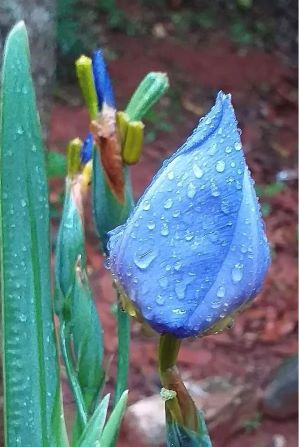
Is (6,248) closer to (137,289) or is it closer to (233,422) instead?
(137,289)

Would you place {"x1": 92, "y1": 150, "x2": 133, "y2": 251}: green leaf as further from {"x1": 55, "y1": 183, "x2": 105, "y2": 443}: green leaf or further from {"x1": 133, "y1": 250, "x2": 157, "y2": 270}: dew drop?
{"x1": 133, "y1": 250, "x2": 157, "y2": 270}: dew drop

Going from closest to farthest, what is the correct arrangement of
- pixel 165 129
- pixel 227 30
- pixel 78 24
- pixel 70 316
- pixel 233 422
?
pixel 70 316
pixel 233 422
pixel 165 129
pixel 78 24
pixel 227 30

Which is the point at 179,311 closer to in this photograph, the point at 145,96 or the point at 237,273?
the point at 237,273

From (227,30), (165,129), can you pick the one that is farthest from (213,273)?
(227,30)

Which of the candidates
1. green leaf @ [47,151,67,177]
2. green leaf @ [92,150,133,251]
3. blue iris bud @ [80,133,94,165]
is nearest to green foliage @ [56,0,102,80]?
green leaf @ [47,151,67,177]

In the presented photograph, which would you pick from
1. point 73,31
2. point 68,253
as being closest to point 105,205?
point 68,253

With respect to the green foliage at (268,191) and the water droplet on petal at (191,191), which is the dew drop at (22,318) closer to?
the water droplet on petal at (191,191)

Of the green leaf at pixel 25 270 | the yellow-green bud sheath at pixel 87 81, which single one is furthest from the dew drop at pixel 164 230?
the yellow-green bud sheath at pixel 87 81
